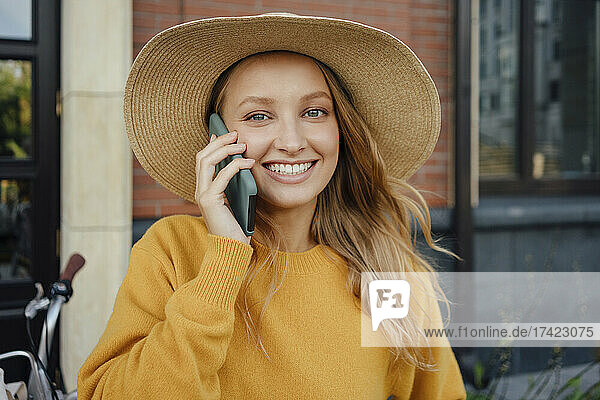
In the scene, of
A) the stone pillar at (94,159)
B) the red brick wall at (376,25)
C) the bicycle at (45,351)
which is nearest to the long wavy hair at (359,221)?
the bicycle at (45,351)

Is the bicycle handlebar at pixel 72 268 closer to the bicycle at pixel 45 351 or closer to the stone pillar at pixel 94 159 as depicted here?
the bicycle at pixel 45 351

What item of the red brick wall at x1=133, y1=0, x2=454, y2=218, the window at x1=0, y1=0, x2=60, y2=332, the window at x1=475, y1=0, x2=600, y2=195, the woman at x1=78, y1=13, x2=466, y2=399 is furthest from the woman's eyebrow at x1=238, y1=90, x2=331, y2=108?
the window at x1=475, y1=0, x2=600, y2=195

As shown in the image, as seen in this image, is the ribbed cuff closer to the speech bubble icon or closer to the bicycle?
the speech bubble icon

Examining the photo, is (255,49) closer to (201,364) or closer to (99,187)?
(201,364)

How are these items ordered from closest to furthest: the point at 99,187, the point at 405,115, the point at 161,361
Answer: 1. the point at 161,361
2. the point at 405,115
3. the point at 99,187

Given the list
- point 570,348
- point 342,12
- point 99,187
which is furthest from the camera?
point 570,348

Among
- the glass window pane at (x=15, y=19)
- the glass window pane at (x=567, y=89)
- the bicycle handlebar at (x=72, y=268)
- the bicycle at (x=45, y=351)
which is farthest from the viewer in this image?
the glass window pane at (x=567, y=89)

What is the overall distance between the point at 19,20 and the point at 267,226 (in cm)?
Answer: 212

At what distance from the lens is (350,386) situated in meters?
1.31

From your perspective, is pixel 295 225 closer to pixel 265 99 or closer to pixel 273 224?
pixel 273 224

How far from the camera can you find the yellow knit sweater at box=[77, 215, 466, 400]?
3.52 ft

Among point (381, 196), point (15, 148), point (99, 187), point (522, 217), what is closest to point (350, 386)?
point (381, 196)

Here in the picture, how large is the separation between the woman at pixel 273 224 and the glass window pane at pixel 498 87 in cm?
255

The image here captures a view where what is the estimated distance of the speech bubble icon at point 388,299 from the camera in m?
1.40
